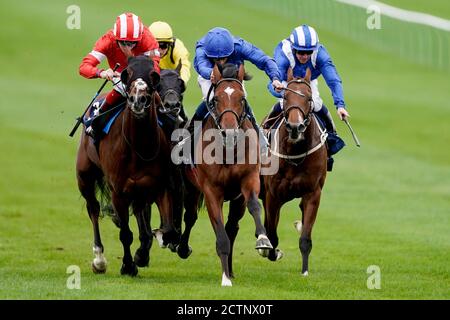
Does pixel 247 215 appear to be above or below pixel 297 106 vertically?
below

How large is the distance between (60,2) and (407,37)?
17122 millimetres

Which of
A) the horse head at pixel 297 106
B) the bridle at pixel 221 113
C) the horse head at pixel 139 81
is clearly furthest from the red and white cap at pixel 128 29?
the horse head at pixel 297 106

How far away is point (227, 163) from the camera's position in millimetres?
11938

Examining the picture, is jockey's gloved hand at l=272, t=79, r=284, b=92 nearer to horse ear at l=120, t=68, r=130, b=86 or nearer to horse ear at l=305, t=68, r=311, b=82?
horse ear at l=305, t=68, r=311, b=82

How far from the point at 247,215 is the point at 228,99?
10.3m

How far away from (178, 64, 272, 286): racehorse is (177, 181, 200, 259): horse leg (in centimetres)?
161

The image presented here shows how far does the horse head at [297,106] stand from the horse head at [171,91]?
114 centimetres

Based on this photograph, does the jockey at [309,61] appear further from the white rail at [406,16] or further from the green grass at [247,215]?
the white rail at [406,16]

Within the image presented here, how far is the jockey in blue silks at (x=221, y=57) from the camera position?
488 inches

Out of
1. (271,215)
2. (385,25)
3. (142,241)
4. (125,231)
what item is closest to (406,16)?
(385,25)
